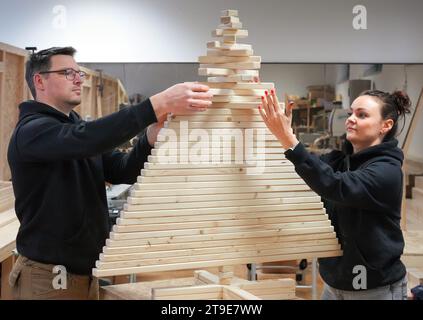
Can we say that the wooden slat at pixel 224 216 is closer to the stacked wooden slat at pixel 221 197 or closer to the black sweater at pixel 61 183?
the stacked wooden slat at pixel 221 197

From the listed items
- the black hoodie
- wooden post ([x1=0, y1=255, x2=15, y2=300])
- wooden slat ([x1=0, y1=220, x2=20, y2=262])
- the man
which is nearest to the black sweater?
the man

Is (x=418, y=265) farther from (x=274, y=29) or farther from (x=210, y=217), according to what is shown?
(x=210, y=217)

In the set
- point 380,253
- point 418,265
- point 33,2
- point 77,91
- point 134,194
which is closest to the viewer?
point 134,194

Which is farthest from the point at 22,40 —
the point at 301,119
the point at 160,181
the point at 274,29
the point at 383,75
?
the point at 160,181

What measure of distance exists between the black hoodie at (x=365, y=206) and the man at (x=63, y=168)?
0.50 metres

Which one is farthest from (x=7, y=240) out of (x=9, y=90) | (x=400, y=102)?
(x=400, y=102)

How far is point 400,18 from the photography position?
5.85m

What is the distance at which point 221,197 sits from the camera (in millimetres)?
2164

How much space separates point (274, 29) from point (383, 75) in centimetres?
123

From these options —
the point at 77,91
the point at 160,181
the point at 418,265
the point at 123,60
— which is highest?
the point at 123,60

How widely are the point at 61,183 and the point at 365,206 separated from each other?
115cm

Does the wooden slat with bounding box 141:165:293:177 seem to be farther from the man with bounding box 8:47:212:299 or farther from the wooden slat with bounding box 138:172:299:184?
the man with bounding box 8:47:212:299

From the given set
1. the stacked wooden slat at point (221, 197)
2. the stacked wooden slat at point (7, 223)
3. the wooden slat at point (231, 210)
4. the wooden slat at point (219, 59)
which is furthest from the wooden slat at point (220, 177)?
the stacked wooden slat at point (7, 223)

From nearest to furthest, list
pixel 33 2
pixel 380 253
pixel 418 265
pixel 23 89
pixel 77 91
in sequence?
1. pixel 380 253
2. pixel 77 91
3. pixel 418 265
4. pixel 23 89
5. pixel 33 2
